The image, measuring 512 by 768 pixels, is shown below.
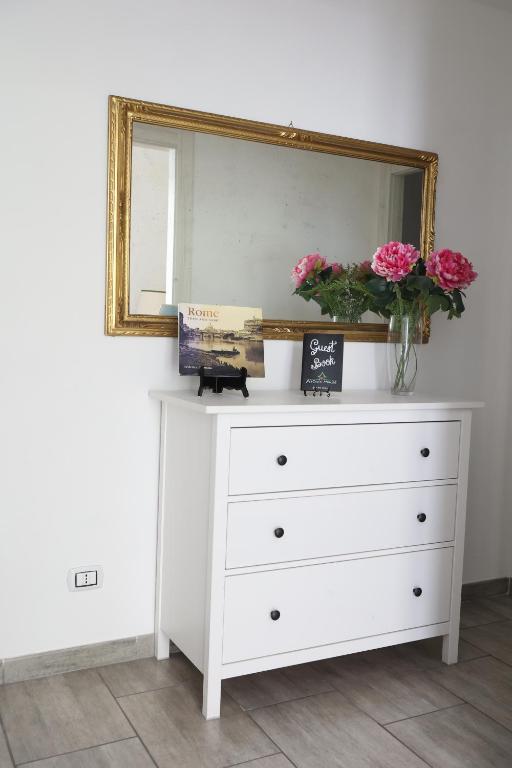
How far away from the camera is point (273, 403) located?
2148 mm

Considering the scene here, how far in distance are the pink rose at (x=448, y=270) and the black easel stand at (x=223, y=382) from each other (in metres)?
0.73

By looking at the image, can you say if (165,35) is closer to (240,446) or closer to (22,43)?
(22,43)

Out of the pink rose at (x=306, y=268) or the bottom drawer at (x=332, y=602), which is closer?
the bottom drawer at (x=332, y=602)

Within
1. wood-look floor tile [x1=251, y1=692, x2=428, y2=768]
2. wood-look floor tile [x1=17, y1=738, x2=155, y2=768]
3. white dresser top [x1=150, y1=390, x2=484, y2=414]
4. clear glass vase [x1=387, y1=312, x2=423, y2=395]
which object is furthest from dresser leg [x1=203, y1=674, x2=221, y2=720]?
clear glass vase [x1=387, y1=312, x2=423, y2=395]

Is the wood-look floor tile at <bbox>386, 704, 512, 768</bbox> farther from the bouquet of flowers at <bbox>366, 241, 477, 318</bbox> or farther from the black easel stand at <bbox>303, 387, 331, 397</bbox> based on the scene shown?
the bouquet of flowers at <bbox>366, 241, 477, 318</bbox>

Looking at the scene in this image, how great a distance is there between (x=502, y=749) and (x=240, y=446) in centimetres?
106

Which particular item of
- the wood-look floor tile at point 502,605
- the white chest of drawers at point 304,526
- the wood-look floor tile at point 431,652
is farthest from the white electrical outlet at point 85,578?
the wood-look floor tile at point 502,605

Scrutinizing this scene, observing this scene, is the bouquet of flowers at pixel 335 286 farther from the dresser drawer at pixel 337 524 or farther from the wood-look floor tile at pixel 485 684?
the wood-look floor tile at pixel 485 684

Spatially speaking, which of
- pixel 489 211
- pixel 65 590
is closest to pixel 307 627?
pixel 65 590

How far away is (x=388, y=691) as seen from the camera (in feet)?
7.57

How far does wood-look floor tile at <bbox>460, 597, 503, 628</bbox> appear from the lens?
2.89m

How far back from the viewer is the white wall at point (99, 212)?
2195 millimetres

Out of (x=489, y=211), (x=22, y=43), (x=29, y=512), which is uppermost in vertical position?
(x=22, y=43)

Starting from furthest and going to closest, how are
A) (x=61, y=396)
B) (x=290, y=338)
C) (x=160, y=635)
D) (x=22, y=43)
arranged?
(x=290, y=338)
(x=160, y=635)
(x=61, y=396)
(x=22, y=43)
